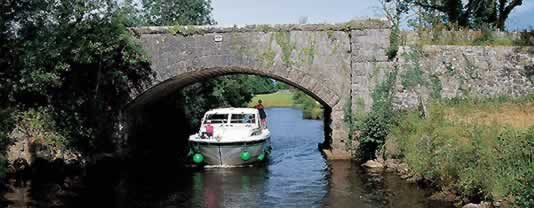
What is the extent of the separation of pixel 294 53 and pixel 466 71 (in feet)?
19.7

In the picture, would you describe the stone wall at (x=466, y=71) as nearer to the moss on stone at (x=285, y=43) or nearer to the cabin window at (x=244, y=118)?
the moss on stone at (x=285, y=43)

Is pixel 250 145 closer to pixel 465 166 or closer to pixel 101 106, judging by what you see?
pixel 101 106

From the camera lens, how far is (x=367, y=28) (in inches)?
882

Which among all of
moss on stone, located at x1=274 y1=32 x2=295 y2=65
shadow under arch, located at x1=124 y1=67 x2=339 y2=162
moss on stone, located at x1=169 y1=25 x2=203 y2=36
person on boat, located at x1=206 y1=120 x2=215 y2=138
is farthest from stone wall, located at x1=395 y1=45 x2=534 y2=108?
moss on stone, located at x1=169 y1=25 x2=203 y2=36

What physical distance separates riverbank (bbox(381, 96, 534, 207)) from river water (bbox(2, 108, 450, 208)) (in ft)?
2.33

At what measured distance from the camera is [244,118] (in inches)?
979

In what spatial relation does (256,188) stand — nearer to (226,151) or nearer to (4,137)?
(226,151)

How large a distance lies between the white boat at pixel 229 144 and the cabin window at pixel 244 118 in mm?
534

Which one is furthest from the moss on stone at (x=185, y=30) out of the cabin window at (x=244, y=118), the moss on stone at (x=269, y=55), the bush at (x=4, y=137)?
the bush at (x=4, y=137)

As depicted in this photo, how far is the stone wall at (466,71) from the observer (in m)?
22.5

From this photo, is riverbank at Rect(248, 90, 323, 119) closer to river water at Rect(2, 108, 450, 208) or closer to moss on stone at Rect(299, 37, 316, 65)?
river water at Rect(2, 108, 450, 208)

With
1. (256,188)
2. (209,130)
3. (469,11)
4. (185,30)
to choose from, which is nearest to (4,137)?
(256,188)

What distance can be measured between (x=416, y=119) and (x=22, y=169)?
37.5 ft

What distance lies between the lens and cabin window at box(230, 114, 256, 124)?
24.6m
